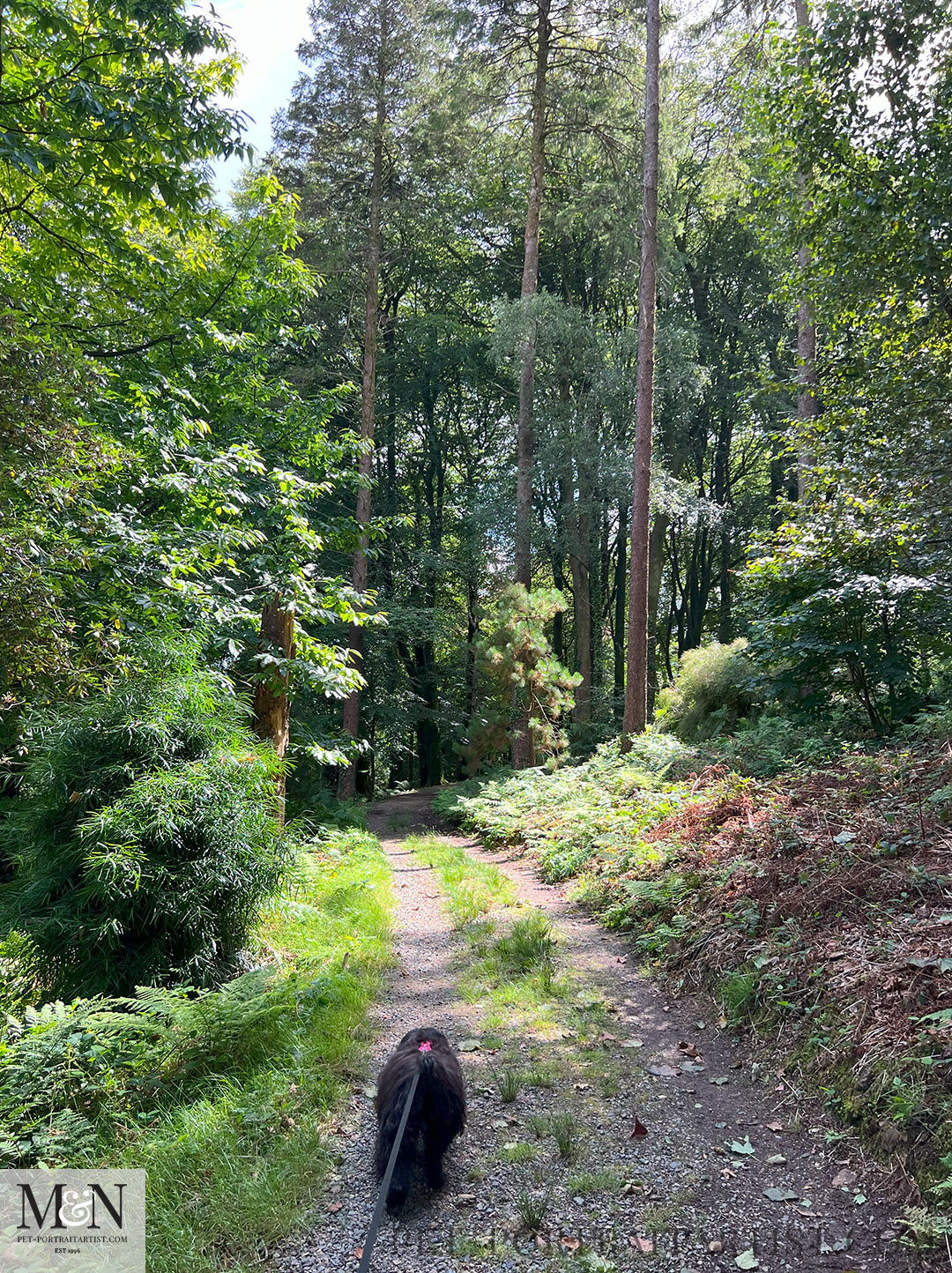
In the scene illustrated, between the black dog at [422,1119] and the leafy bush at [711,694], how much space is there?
888 cm

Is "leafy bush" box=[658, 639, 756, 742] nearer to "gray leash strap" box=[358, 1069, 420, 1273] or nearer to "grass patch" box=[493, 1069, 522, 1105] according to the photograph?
"grass patch" box=[493, 1069, 522, 1105]

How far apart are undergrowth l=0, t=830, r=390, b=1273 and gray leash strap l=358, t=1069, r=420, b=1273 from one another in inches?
18.8

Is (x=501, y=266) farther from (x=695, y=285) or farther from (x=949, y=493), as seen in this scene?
(x=949, y=493)

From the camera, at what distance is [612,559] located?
94.2 feet

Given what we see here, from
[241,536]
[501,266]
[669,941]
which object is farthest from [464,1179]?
[501,266]

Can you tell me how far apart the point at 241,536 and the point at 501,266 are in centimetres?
1826

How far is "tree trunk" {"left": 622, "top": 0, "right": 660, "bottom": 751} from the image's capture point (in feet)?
38.4

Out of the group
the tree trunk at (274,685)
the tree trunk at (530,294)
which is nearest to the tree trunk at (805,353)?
the tree trunk at (530,294)

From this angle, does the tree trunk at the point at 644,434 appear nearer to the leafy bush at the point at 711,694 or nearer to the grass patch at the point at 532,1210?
the leafy bush at the point at 711,694

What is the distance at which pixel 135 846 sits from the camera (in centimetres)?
386

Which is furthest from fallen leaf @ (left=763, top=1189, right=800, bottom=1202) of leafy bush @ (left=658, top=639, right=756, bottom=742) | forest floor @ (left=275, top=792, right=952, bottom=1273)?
leafy bush @ (left=658, top=639, right=756, bottom=742)

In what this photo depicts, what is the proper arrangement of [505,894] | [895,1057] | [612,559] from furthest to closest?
[612,559] → [505,894] → [895,1057]

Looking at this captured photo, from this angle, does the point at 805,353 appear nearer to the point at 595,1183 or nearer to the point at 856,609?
the point at 856,609

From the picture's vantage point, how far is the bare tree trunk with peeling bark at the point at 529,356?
1463 centimetres
